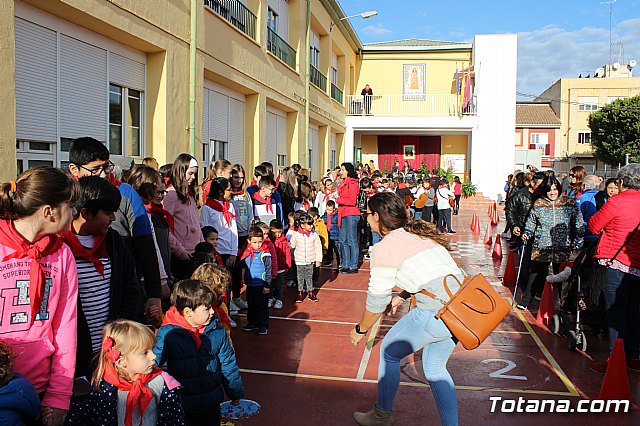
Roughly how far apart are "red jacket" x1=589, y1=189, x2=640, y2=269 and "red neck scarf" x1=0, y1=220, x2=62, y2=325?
5283mm

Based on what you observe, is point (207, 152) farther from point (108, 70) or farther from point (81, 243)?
point (81, 243)

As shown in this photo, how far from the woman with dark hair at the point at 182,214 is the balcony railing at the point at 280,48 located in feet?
36.6

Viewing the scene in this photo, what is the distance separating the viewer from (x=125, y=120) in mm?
9719

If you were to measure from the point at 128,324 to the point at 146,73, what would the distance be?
813cm

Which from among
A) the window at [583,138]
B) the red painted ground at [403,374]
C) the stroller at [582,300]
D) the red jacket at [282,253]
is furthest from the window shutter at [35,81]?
the window at [583,138]

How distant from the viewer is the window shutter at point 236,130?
48.2ft

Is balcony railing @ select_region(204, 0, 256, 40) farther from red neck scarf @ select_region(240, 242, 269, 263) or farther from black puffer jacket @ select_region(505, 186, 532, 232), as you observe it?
black puffer jacket @ select_region(505, 186, 532, 232)

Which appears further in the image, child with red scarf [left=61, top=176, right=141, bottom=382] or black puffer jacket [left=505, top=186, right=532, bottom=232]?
black puffer jacket [left=505, top=186, right=532, bottom=232]

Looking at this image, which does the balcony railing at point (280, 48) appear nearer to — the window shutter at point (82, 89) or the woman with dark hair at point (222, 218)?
the window shutter at point (82, 89)

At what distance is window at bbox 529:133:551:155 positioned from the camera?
2571 inches

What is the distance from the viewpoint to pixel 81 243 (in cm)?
345

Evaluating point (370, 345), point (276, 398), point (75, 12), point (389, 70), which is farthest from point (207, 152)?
point (389, 70)

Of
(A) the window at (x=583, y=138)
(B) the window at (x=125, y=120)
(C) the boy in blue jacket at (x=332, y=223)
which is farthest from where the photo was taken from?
(A) the window at (x=583, y=138)

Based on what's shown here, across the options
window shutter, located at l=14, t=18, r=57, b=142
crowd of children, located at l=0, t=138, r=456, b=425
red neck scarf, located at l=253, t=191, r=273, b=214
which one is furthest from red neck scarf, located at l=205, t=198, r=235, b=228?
window shutter, located at l=14, t=18, r=57, b=142
